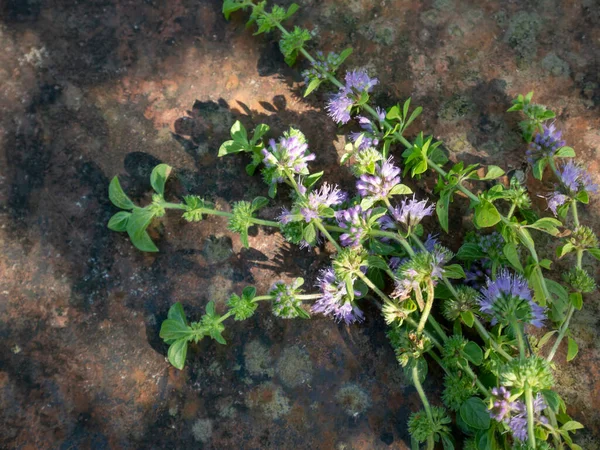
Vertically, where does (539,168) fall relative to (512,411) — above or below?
above

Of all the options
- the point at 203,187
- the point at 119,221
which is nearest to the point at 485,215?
the point at 203,187

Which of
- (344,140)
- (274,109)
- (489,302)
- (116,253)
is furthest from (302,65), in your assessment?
(489,302)

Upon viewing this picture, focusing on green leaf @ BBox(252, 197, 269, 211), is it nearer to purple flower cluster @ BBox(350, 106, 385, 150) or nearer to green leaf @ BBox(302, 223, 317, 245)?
green leaf @ BBox(302, 223, 317, 245)

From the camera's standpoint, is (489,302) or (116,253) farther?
(116,253)

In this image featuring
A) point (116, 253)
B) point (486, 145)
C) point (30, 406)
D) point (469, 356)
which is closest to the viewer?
point (469, 356)

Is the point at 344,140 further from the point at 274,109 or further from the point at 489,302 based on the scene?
the point at 489,302

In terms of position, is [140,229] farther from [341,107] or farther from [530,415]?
[530,415]
